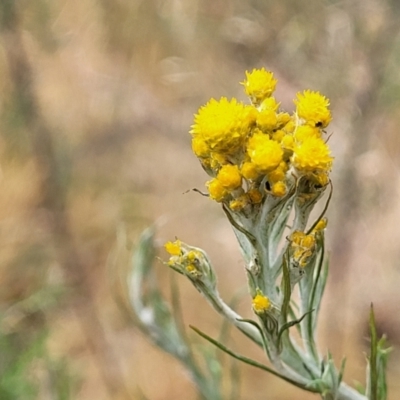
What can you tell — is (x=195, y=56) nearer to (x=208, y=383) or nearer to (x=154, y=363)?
(x=154, y=363)

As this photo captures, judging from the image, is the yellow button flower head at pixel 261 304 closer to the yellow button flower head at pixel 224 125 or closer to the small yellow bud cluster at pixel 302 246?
the small yellow bud cluster at pixel 302 246

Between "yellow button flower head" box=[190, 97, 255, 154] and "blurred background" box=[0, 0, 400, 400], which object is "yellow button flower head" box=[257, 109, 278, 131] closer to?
A: "yellow button flower head" box=[190, 97, 255, 154]

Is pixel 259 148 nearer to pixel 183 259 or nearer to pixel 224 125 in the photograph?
pixel 224 125

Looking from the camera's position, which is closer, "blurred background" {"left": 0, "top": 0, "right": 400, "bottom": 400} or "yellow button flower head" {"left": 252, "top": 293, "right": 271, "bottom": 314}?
"yellow button flower head" {"left": 252, "top": 293, "right": 271, "bottom": 314}

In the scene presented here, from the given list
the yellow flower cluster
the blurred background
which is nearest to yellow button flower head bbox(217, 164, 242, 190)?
the yellow flower cluster

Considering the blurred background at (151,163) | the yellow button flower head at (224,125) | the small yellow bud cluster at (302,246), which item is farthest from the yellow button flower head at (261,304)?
the blurred background at (151,163)

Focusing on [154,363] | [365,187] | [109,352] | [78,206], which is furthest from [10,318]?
[365,187]
